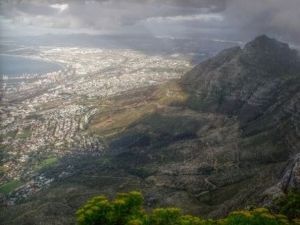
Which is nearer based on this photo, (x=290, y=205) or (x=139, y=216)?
(x=139, y=216)

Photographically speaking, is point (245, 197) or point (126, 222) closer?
point (126, 222)

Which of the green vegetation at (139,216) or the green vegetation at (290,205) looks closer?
the green vegetation at (139,216)

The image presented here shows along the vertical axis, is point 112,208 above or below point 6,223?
above

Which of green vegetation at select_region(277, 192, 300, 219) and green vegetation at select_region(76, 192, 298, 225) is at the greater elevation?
green vegetation at select_region(76, 192, 298, 225)

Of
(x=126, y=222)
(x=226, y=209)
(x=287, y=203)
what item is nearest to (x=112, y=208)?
(x=126, y=222)

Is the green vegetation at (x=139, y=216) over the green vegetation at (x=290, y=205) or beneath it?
over

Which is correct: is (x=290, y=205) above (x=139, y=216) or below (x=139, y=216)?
below

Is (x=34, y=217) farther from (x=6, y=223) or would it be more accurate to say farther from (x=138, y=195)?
(x=138, y=195)

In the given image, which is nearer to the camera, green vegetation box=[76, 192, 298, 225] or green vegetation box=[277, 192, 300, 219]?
green vegetation box=[76, 192, 298, 225]
